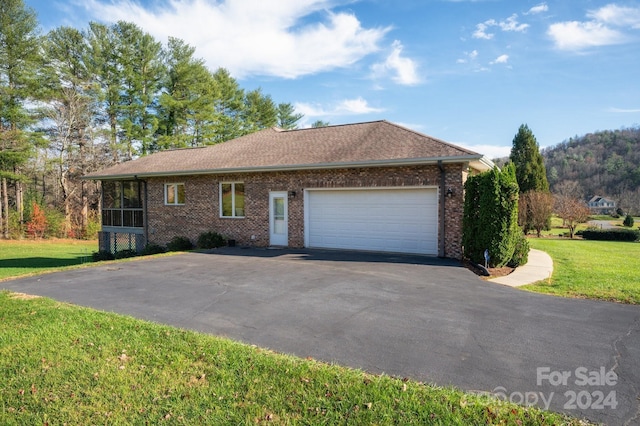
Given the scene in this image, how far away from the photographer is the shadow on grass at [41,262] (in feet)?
55.6

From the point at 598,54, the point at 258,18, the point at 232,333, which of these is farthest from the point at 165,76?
the point at 232,333

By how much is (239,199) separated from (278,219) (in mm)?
1983

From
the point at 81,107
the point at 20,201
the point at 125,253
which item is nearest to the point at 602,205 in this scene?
the point at 125,253

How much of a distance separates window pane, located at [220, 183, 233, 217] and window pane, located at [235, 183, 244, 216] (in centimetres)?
30

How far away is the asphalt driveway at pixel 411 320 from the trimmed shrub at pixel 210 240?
477 centimetres

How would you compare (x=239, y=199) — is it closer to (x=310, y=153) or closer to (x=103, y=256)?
(x=310, y=153)

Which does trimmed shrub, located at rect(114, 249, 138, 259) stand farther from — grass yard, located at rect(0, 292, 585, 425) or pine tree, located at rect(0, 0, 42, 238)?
grass yard, located at rect(0, 292, 585, 425)

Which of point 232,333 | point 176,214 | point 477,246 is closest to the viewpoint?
point 232,333

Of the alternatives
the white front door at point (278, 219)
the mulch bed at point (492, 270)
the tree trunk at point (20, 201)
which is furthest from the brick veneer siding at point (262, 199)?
the tree trunk at point (20, 201)

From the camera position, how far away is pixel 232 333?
489 cm

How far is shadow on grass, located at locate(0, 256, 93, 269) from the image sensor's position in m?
16.9

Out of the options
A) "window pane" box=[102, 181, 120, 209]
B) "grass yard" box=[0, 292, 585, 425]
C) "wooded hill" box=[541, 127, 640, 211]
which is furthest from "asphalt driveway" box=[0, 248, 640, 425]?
"wooded hill" box=[541, 127, 640, 211]

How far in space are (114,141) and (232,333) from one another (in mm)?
30041

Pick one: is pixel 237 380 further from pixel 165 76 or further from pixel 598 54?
pixel 165 76
